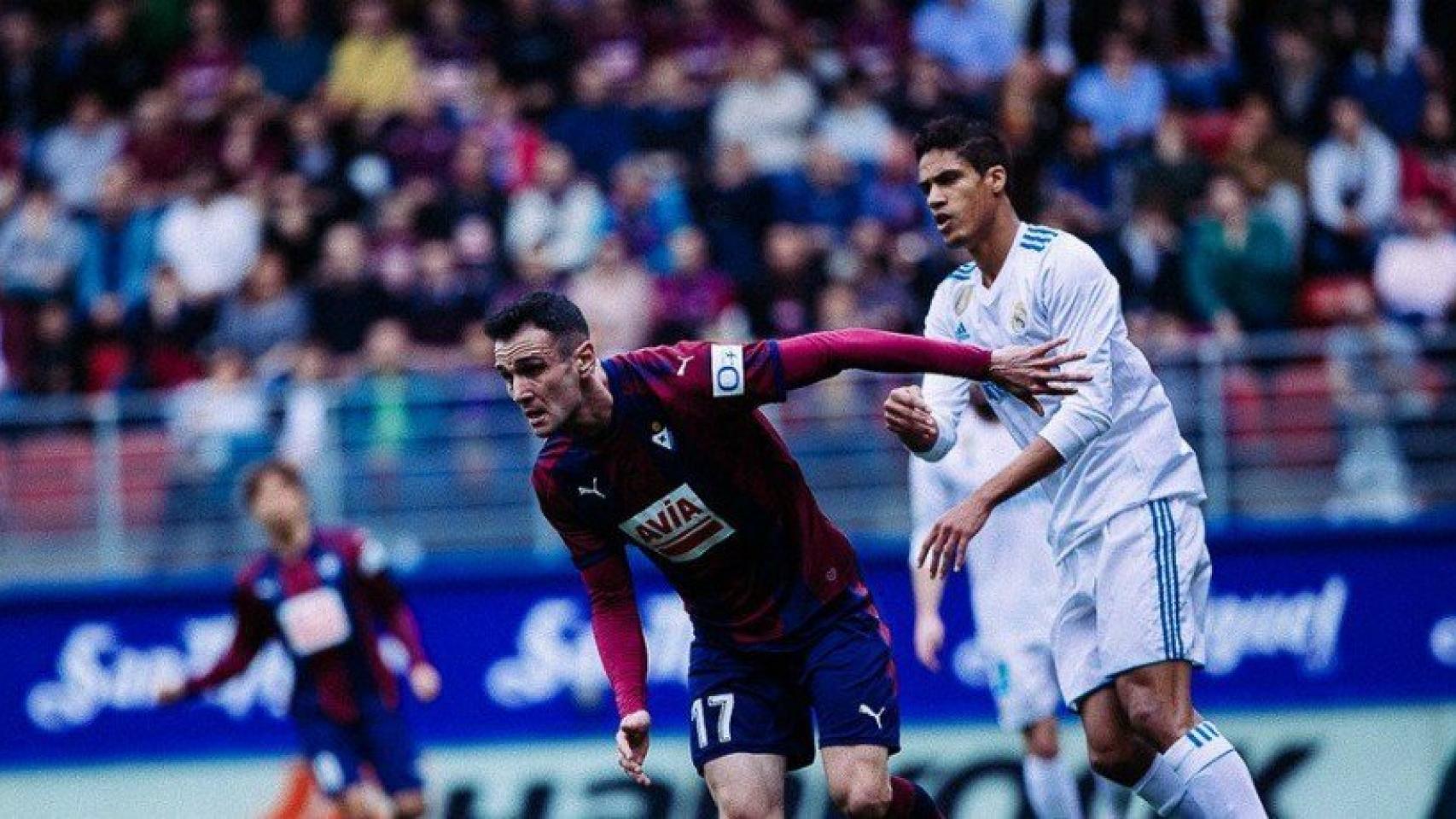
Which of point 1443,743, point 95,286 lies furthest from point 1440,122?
point 95,286

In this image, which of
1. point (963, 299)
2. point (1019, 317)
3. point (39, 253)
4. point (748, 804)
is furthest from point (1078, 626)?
point (39, 253)

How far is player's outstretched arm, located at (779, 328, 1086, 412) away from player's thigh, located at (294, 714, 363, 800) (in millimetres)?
4309

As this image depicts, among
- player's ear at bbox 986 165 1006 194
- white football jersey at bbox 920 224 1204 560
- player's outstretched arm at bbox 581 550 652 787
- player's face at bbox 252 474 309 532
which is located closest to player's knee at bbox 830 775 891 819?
player's outstretched arm at bbox 581 550 652 787

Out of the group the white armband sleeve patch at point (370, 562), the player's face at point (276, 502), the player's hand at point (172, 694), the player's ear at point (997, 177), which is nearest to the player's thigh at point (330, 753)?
the player's hand at point (172, 694)

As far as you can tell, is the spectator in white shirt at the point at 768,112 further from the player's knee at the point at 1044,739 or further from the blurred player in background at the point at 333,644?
the player's knee at the point at 1044,739

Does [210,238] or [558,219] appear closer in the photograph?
[558,219]

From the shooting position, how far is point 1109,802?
11.6 meters

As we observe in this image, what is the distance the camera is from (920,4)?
1609 centimetres

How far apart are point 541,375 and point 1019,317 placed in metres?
1.57

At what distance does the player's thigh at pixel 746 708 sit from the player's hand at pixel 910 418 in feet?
2.67

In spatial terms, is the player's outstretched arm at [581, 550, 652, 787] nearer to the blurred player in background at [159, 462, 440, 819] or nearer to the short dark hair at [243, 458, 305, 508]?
the blurred player in background at [159, 462, 440, 819]

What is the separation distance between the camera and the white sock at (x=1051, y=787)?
9.52 metres

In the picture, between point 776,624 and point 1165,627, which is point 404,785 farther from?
point 1165,627

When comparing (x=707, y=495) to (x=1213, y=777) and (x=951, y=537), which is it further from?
(x=1213, y=777)
